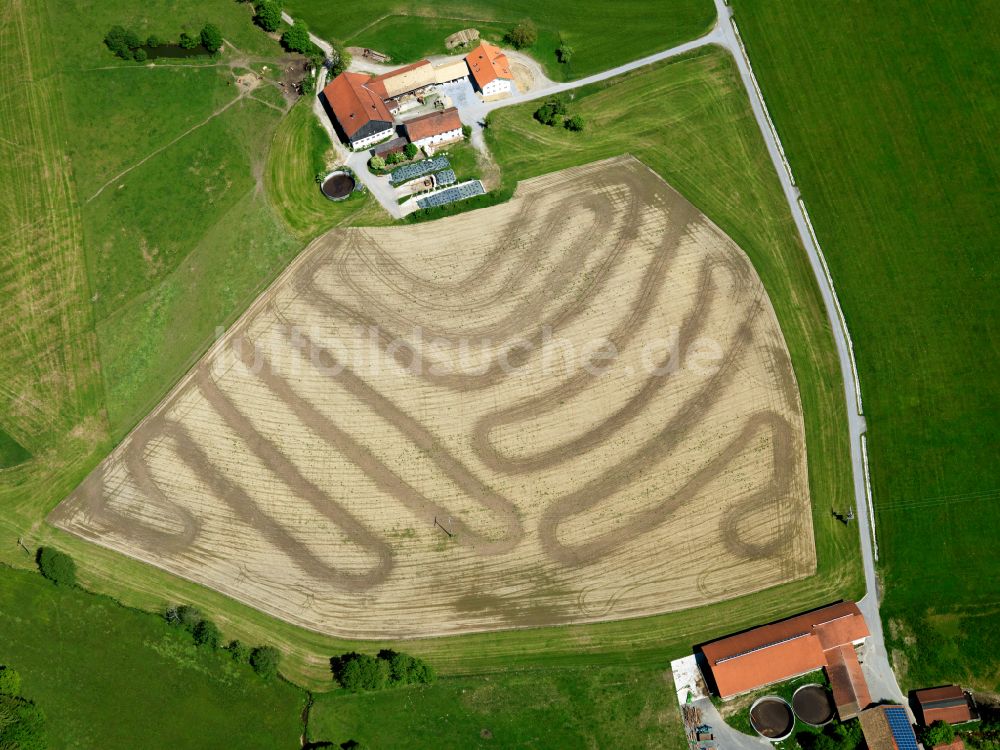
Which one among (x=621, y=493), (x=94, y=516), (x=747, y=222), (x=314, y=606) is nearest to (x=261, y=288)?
(x=94, y=516)

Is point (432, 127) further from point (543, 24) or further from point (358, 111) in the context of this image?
point (543, 24)

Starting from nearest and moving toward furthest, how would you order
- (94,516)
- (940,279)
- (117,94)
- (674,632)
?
(674,632), (94,516), (940,279), (117,94)

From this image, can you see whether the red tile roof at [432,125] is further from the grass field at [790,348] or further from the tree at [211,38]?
the tree at [211,38]

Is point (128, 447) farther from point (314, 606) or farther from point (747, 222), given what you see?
point (747, 222)

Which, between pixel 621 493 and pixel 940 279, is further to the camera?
pixel 940 279

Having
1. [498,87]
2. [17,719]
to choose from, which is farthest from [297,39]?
[17,719]

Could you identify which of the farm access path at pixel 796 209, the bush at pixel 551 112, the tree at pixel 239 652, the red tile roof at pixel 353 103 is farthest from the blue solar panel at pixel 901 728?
the red tile roof at pixel 353 103

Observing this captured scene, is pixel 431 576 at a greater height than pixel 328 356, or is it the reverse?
pixel 328 356
